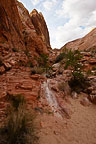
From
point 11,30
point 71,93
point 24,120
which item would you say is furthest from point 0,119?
point 11,30

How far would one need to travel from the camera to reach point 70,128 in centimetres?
267

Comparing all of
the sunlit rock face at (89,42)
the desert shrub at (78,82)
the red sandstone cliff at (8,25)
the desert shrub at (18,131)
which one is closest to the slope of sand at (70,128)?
the desert shrub at (18,131)

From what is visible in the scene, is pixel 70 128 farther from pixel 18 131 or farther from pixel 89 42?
pixel 89 42

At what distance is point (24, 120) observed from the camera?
211 cm

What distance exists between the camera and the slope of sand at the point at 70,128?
2.27 meters

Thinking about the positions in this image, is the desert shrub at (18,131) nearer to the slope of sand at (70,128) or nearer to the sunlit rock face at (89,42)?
the slope of sand at (70,128)

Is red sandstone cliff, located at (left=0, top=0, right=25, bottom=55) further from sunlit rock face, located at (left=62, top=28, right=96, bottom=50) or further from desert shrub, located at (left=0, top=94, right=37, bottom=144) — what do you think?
sunlit rock face, located at (left=62, top=28, right=96, bottom=50)

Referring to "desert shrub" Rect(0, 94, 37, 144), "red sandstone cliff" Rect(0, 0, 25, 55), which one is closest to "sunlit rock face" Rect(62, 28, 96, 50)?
"red sandstone cliff" Rect(0, 0, 25, 55)

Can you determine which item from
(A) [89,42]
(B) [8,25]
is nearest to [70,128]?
(B) [8,25]

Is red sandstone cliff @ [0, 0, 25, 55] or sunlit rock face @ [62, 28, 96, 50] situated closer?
red sandstone cliff @ [0, 0, 25, 55]

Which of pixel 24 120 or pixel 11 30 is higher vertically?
pixel 11 30

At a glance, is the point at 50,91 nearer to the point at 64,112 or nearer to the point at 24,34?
the point at 64,112

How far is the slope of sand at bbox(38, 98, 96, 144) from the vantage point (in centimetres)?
227

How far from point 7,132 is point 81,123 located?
7.65 ft
